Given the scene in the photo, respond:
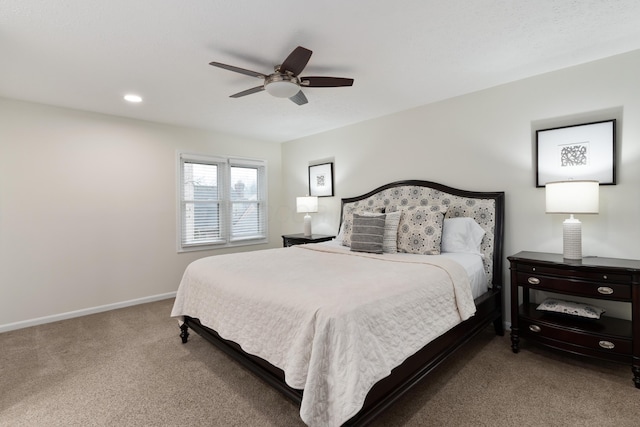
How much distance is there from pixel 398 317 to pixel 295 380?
0.65 m

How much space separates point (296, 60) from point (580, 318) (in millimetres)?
3013

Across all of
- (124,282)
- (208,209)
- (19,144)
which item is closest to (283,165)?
(208,209)

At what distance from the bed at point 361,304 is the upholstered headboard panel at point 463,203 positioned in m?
0.01

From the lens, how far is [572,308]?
245cm

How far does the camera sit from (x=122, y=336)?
9.98 ft

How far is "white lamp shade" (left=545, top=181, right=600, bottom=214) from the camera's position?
232cm

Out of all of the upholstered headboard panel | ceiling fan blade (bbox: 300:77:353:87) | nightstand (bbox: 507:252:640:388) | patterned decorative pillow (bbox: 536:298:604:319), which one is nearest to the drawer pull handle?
nightstand (bbox: 507:252:640:388)

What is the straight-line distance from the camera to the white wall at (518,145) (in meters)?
2.48

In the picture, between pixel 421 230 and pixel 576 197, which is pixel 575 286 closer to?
pixel 576 197

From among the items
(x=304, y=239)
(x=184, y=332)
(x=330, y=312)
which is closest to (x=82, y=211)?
(x=184, y=332)

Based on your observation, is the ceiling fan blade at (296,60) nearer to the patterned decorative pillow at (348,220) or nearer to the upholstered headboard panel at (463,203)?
the patterned decorative pillow at (348,220)

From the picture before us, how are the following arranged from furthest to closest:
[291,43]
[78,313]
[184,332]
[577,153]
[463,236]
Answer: [78,313] → [463,236] → [184,332] → [577,153] → [291,43]

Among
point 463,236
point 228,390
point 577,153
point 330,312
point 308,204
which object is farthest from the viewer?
point 308,204

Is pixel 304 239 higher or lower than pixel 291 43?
lower
